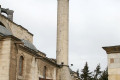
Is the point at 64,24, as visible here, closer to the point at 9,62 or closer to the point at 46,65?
the point at 46,65

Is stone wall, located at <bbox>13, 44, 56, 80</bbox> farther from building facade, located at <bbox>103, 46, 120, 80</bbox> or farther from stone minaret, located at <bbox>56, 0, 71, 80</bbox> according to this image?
building facade, located at <bbox>103, 46, 120, 80</bbox>

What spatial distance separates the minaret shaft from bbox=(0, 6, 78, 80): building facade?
0.94m

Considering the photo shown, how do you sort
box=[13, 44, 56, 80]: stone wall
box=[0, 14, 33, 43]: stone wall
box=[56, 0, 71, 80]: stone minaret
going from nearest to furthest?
1. box=[13, 44, 56, 80]: stone wall
2. box=[0, 14, 33, 43]: stone wall
3. box=[56, 0, 71, 80]: stone minaret

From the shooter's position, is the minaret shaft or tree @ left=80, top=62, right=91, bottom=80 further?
tree @ left=80, top=62, right=91, bottom=80

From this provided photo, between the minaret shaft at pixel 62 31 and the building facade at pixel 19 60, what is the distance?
943mm

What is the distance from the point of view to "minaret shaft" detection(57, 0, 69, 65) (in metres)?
24.9

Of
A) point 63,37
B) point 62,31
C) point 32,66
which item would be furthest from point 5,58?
point 62,31

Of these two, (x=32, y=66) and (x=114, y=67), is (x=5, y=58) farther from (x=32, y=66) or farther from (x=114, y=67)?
(x=114, y=67)

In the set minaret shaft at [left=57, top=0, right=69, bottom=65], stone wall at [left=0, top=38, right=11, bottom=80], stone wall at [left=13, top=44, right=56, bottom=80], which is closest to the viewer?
stone wall at [left=0, top=38, right=11, bottom=80]

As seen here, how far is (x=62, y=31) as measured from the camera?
25219 millimetres

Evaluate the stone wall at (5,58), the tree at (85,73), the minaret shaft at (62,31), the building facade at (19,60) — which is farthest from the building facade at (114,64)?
the tree at (85,73)

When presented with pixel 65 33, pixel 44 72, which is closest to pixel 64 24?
pixel 65 33

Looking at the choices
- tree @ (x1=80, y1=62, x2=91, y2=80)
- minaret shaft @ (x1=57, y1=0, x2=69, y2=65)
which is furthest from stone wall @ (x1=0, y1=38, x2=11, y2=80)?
tree @ (x1=80, y1=62, x2=91, y2=80)

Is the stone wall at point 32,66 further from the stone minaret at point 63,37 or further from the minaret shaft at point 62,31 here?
the minaret shaft at point 62,31
